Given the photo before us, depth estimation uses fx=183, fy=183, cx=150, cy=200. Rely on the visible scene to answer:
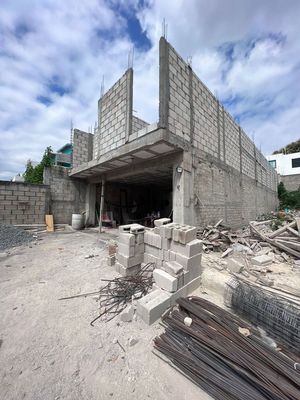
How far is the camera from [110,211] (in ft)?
38.2

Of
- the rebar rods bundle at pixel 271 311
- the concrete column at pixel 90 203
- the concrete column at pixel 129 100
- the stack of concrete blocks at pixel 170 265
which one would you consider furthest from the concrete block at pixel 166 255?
the concrete column at pixel 90 203

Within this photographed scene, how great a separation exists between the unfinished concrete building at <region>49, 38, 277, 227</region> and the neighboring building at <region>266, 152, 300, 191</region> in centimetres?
1711

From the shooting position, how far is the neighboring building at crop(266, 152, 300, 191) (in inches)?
930

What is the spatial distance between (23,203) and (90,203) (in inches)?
131

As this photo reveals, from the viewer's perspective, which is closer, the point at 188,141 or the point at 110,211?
the point at 188,141

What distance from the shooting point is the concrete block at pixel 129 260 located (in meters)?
3.71

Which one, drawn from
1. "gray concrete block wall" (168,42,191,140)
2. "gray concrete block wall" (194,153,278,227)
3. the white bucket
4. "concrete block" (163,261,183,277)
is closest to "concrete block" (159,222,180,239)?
"concrete block" (163,261,183,277)

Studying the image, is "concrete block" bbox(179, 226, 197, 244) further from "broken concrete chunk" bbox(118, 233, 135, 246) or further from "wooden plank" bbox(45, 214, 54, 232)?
"wooden plank" bbox(45, 214, 54, 232)

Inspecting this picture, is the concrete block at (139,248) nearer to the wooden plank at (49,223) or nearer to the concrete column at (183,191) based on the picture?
the concrete column at (183,191)

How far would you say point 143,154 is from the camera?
6.19 meters

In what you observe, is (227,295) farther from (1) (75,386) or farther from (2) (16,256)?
(2) (16,256)

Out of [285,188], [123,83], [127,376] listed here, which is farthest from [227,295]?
[285,188]

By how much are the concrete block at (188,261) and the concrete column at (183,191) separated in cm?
233

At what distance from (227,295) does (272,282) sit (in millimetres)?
1009
